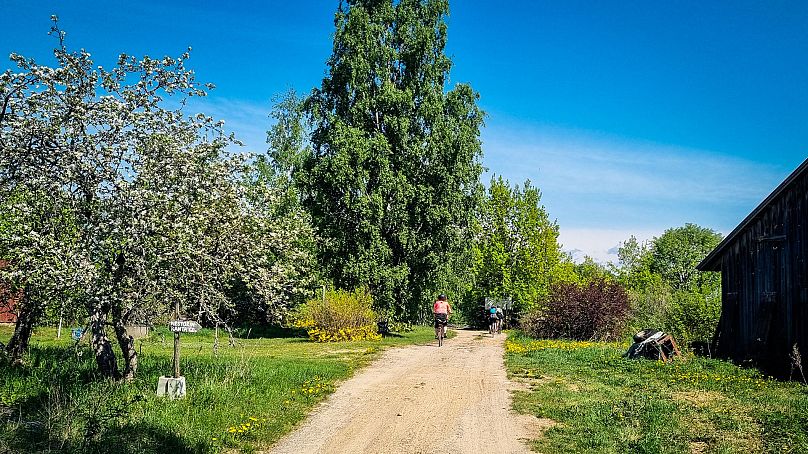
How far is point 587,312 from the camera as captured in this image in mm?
26828

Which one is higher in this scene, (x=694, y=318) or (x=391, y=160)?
(x=391, y=160)

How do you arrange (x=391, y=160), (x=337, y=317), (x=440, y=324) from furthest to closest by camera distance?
(x=391, y=160), (x=337, y=317), (x=440, y=324)

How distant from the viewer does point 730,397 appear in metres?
11.9

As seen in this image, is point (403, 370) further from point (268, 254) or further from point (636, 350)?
point (636, 350)

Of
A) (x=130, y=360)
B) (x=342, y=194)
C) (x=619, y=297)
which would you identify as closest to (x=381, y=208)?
(x=342, y=194)

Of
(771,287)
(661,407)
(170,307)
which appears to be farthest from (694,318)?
(170,307)

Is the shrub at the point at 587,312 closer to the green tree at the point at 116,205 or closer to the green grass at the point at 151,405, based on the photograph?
the green grass at the point at 151,405

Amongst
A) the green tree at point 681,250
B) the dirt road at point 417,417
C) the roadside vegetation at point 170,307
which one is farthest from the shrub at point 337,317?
the green tree at point 681,250

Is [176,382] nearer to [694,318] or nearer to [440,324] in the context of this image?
[440,324]

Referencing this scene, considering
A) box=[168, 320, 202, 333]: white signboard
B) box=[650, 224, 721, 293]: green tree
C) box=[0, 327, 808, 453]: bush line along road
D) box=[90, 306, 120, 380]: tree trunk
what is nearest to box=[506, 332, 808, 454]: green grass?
box=[0, 327, 808, 453]: bush line along road

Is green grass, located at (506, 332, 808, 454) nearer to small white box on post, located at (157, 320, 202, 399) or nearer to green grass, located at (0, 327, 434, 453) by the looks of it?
green grass, located at (0, 327, 434, 453)

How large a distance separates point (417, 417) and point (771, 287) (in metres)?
11.7

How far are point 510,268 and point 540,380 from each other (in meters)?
26.1

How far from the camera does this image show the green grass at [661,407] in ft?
27.7
